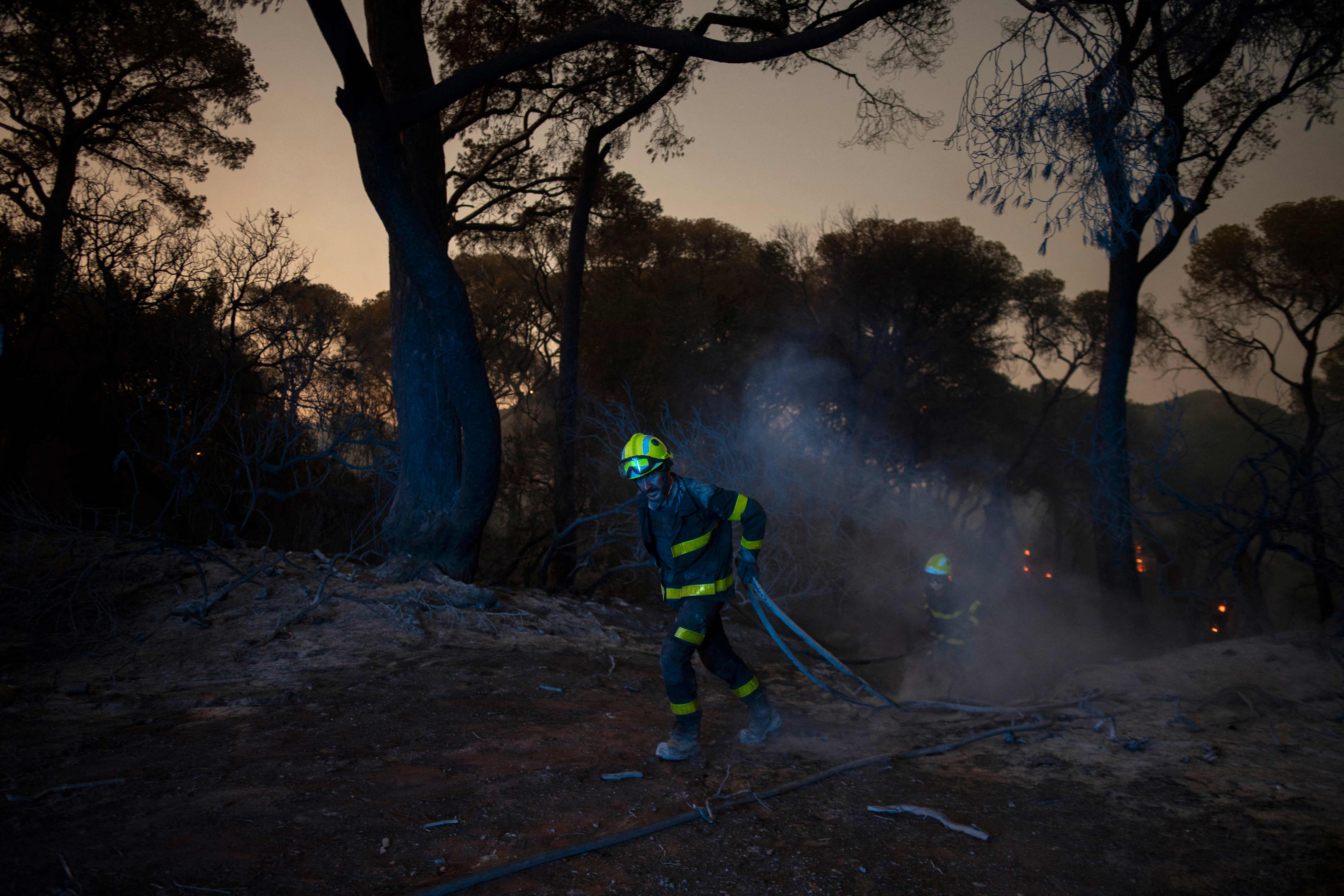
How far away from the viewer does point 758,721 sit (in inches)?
170

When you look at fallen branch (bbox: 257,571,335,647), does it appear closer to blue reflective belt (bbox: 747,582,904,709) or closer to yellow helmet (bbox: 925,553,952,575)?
blue reflective belt (bbox: 747,582,904,709)

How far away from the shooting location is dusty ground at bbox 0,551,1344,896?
262cm

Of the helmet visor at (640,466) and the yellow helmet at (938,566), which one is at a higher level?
the helmet visor at (640,466)

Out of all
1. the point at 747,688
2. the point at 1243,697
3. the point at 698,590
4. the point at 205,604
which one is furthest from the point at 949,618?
the point at 205,604

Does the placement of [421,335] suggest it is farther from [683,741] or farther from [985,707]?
[985,707]

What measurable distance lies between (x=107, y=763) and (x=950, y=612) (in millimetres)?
7884

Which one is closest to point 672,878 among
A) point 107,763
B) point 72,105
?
point 107,763

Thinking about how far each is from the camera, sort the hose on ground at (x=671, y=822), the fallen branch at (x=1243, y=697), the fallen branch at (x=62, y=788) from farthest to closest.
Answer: the fallen branch at (x=1243, y=697)
the fallen branch at (x=62, y=788)
the hose on ground at (x=671, y=822)

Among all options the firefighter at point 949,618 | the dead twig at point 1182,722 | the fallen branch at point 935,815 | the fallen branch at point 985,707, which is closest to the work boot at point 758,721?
the fallen branch at point 935,815

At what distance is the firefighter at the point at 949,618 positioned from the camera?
27.2ft

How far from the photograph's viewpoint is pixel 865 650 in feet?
49.7

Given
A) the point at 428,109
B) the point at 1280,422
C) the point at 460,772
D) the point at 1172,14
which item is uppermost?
the point at 1172,14

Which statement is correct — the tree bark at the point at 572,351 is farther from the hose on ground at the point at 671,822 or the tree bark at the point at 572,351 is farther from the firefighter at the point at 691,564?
the hose on ground at the point at 671,822

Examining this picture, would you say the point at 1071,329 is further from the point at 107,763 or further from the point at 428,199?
the point at 107,763
